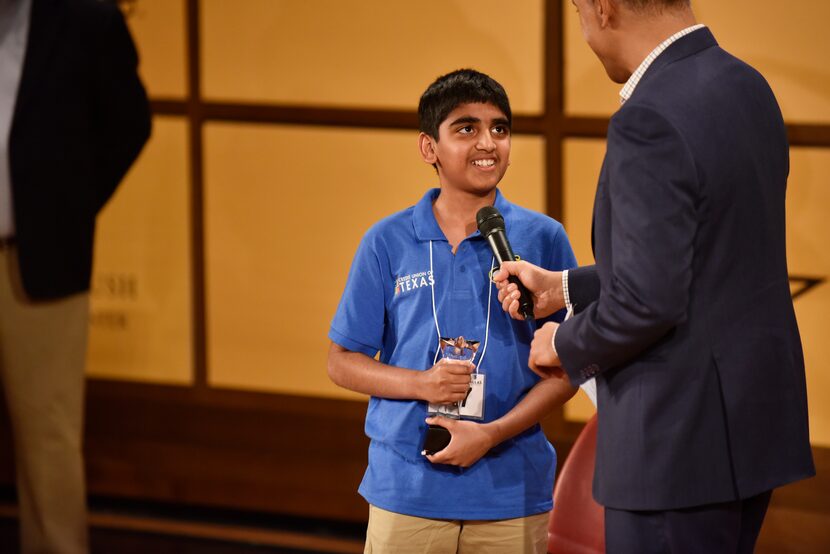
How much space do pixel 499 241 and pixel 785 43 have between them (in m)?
1.64

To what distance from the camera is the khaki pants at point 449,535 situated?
6.66 ft

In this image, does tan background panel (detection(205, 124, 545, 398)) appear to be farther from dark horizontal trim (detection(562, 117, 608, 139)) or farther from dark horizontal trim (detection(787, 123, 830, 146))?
dark horizontal trim (detection(787, 123, 830, 146))

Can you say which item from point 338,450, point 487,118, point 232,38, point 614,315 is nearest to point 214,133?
point 232,38

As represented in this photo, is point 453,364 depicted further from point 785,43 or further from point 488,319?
point 785,43

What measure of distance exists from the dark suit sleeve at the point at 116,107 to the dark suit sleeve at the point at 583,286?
186 centimetres

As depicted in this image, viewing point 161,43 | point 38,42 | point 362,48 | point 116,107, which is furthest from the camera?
point 161,43

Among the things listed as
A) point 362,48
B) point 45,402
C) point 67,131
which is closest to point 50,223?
point 67,131

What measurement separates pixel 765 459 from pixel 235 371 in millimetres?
2679

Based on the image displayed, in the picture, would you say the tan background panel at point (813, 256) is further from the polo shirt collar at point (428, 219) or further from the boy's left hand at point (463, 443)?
the boy's left hand at point (463, 443)

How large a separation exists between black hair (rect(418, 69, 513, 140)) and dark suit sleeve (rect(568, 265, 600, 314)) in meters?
0.39

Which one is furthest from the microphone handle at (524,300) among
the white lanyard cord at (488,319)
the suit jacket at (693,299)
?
the suit jacket at (693,299)

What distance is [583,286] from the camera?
6.33 feet

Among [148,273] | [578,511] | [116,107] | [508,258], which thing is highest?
[116,107]

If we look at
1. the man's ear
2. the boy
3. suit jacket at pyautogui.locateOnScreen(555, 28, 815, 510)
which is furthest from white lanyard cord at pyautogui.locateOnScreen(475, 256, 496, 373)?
the man's ear
